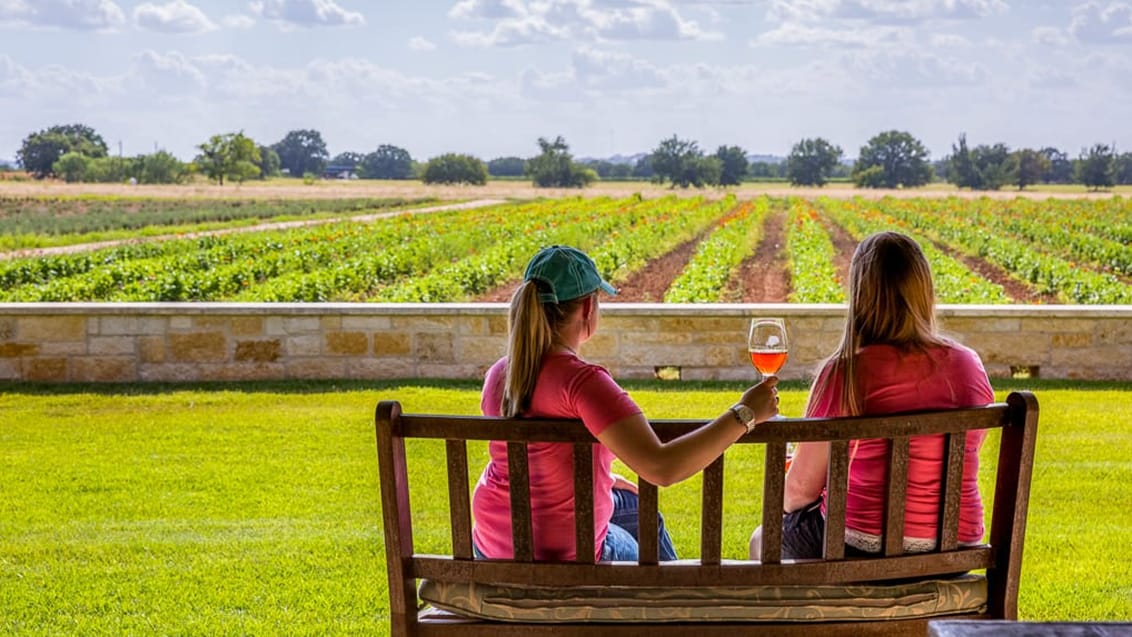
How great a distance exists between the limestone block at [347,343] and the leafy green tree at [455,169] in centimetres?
1008

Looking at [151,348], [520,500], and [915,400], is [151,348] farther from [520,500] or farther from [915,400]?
[915,400]

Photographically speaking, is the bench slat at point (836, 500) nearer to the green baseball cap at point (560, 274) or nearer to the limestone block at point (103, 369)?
the green baseball cap at point (560, 274)

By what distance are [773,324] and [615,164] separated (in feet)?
50.0

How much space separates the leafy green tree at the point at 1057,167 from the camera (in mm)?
17000

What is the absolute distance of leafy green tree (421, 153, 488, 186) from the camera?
1853 cm

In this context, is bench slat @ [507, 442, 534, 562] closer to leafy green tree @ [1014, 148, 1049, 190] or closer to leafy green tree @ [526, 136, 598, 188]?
leafy green tree @ [526, 136, 598, 188]

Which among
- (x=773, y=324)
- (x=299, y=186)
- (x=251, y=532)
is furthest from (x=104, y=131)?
(x=773, y=324)

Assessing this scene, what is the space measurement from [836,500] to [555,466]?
54cm

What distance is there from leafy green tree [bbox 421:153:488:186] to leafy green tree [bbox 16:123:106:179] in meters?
4.43

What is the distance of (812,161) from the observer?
59.0ft

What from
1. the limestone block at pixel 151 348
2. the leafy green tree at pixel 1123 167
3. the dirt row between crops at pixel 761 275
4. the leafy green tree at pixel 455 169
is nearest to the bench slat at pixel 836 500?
the limestone block at pixel 151 348

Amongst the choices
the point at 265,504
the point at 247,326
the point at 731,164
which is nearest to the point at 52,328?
the point at 247,326

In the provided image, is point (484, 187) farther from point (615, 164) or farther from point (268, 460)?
point (268, 460)

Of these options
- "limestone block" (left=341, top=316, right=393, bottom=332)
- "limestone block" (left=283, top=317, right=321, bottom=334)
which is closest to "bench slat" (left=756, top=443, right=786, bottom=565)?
"limestone block" (left=341, top=316, right=393, bottom=332)
